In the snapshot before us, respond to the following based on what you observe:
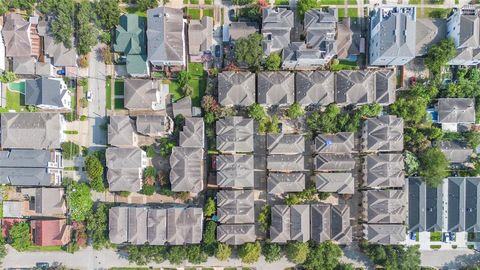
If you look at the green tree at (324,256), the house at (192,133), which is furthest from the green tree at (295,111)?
the green tree at (324,256)

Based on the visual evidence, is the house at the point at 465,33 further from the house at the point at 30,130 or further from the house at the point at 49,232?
the house at the point at 49,232

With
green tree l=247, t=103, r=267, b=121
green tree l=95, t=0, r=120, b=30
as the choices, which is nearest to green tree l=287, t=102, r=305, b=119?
green tree l=247, t=103, r=267, b=121

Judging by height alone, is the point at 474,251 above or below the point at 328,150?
below

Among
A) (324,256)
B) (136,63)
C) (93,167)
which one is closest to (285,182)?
(324,256)

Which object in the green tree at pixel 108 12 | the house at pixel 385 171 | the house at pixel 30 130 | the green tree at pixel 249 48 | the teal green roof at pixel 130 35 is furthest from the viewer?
the green tree at pixel 108 12

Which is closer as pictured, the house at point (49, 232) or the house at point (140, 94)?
the house at point (140, 94)

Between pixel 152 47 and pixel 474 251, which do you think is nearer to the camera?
pixel 152 47

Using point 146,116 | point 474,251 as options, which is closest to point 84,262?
point 146,116

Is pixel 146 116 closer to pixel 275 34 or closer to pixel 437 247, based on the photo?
pixel 275 34
